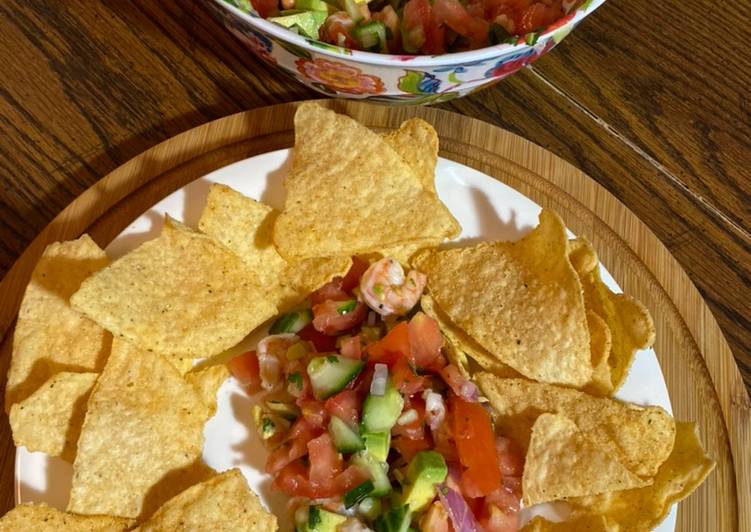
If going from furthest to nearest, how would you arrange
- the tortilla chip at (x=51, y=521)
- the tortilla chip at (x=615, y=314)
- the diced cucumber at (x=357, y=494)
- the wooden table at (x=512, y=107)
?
the wooden table at (x=512, y=107)
the tortilla chip at (x=615, y=314)
the diced cucumber at (x=357, y=494)
the tortilla chip at (x=51, y=521)

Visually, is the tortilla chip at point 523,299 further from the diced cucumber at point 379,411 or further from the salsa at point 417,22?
the salsa at point 417,22

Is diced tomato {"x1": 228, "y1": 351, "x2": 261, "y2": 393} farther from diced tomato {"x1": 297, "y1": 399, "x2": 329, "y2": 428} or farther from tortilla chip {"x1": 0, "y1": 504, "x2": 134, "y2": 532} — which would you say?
tortilla chip {"x1": 0, "y1": 504, "x2": 134, "y2": 532}

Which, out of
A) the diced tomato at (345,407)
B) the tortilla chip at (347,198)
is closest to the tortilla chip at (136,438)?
the diced tomato at (345,407)

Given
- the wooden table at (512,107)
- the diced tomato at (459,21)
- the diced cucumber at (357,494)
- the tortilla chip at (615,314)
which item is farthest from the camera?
the wooden table at (512,107)

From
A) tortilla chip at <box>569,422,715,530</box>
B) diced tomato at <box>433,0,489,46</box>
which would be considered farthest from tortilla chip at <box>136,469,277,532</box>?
diced tomato at <box>433,0,489,46</box>


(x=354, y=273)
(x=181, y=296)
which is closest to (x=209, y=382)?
(x=181, y=296)

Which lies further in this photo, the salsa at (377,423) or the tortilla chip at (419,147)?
the tortilla chip at (419,147)

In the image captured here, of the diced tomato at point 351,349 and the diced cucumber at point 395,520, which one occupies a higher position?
the diced tomato at point 351,349
